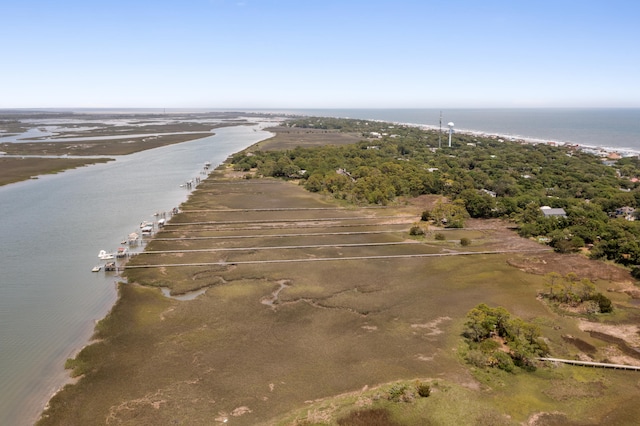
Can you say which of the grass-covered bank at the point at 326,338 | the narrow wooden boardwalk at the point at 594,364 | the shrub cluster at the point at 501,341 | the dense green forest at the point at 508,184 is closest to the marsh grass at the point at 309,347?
the grass-covered bank at the point at 326,338

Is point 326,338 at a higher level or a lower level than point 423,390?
lower

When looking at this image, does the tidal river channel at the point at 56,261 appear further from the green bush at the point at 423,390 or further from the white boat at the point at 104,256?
the green bush at the point at 423,390

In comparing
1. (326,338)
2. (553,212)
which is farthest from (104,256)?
(553,212)

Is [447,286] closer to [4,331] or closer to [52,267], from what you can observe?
[4,331]

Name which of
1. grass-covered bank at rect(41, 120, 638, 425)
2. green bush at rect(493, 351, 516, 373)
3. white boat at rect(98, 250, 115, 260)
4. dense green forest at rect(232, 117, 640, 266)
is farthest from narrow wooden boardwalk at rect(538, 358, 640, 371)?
white boat at rect(98, 250, 115, 260)

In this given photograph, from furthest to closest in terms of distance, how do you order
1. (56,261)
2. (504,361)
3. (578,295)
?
(56,261) → (578,295) → (504,361)

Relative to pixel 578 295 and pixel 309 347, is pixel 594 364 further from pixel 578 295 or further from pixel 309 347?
pixel 309 347

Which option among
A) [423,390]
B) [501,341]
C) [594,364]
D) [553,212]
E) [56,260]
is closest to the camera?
[423,390]
